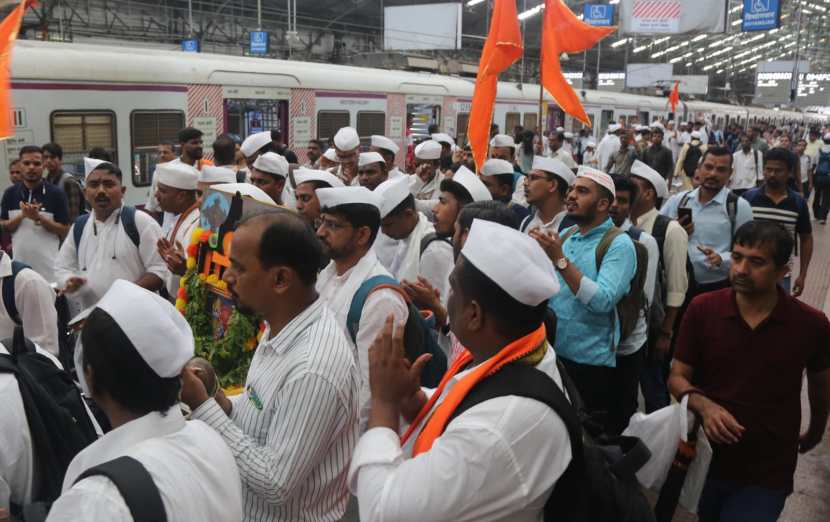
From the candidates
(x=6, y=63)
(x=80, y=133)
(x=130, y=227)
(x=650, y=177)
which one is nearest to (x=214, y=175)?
(x=130, y=227)

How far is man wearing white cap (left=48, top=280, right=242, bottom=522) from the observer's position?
1604mm

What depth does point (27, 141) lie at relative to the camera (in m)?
7.90

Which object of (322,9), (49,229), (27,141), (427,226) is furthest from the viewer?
(322,9)

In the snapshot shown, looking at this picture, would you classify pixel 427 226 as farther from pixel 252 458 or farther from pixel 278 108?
pixel 278 108

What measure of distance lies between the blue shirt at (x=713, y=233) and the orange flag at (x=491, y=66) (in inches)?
69.1

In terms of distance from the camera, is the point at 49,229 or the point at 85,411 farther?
the point at 49,229

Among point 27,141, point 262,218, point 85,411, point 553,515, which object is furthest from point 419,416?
point 27,141

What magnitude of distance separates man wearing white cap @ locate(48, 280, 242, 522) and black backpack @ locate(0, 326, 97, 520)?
0.51m

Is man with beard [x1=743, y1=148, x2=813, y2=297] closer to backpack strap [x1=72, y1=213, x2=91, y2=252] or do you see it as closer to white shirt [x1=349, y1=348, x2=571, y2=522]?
white shirt [x1=349, y1=348, x2=571, y2=522]

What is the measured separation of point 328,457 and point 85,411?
0.89m

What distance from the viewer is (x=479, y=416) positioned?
5.06ft

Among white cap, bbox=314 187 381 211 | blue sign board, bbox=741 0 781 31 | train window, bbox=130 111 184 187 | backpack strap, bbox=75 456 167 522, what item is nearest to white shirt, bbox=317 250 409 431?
white cap, bbox=314 187 381 211

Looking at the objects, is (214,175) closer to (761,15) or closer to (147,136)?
(147,136)

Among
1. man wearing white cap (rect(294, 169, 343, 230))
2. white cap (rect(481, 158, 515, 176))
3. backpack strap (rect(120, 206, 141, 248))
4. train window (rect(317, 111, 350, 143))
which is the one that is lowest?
backpack strap (rect(120, 206, 141, 248))
